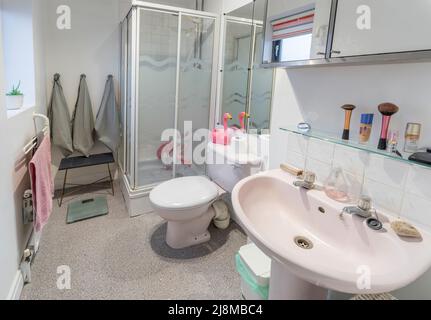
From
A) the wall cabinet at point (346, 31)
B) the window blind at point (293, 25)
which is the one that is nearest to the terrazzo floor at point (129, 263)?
the wall cabinet at point (346, 31)

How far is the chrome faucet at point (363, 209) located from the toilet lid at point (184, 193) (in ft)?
3.49

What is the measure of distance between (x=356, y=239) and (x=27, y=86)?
7.84 ft

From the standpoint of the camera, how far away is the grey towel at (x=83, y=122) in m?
2.74

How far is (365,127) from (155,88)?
6.06 ft

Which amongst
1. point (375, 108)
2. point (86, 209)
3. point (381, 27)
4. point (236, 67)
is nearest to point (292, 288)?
point (375, 108)

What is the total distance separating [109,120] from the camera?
2.87 meters

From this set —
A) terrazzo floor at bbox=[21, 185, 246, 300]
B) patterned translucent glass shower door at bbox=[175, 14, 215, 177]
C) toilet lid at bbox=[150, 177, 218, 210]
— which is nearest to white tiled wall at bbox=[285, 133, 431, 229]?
toilet lid at bbox=[150, 177, 218, 210]

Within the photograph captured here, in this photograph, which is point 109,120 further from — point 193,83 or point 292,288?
point 292,288

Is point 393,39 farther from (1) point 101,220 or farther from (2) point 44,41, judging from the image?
(2) point 44,41

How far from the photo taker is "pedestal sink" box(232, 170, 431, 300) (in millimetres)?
716

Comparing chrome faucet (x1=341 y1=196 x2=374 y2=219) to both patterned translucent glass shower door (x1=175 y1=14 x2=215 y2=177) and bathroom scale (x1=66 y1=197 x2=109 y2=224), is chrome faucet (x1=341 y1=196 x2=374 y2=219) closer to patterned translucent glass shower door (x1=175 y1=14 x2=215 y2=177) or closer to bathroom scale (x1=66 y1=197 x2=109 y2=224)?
patterned translucent glass shower door (x1=175 y1=14 x2=215 y2=177)
